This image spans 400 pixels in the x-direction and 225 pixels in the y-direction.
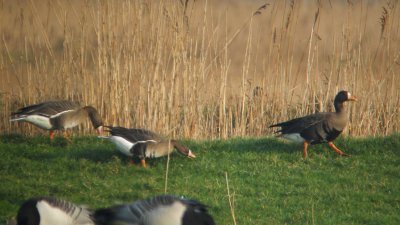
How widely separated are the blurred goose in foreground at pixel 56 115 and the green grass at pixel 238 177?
0.26m

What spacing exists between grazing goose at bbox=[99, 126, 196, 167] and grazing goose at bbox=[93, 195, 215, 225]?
3.68 metres

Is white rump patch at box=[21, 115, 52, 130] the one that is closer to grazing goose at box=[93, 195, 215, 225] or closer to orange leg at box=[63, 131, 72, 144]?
orange leg at box=[63, 131, 72, 144]

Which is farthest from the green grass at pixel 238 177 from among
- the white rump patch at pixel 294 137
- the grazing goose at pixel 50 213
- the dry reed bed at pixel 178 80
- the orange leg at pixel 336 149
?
the grazing goose at pixel 50 213

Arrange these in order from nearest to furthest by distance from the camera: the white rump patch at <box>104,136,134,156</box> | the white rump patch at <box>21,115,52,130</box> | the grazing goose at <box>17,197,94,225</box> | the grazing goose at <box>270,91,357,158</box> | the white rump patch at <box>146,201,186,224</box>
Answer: the white rump patch at <box>146,201,186,224</box> → the grazing goose at <box>17,197,94,225</box> → the white rump patch at <box>104,136,134,156</box> → the grazing goose at <box>270,91,357,158</box> → the white rump patch at <box>21,115,52,130</box>

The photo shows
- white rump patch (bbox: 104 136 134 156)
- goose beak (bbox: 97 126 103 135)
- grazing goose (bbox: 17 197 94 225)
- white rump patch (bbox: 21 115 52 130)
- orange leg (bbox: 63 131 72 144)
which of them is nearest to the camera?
grazing goose (bbox: 17 197 94 225)

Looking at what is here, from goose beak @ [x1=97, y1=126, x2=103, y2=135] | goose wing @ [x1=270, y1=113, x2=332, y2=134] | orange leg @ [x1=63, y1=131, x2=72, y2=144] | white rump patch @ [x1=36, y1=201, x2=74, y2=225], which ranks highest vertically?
goose wing @ [x1=270, y1=113, x2=332, y2=134]

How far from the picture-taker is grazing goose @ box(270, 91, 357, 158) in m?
9.92

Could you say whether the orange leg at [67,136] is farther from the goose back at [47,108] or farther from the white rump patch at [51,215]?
the white rump patch at [51,215]

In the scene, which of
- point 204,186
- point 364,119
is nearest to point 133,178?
point 204,186

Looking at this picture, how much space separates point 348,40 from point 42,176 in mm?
5366

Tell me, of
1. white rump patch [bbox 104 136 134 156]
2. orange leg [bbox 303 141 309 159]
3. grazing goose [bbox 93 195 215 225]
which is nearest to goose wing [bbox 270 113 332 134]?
orange leg [bbox 303 141 309 159]

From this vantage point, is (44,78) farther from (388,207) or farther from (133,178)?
(388,207)

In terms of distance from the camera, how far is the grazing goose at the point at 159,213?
222 inches

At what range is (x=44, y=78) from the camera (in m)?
11.6
